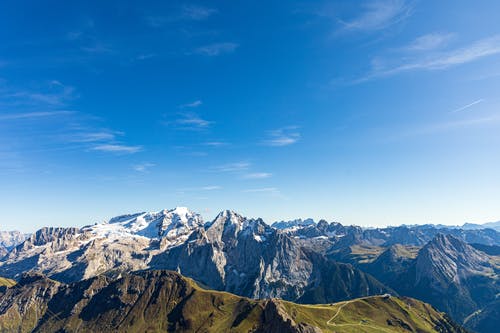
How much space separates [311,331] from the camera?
197 m
